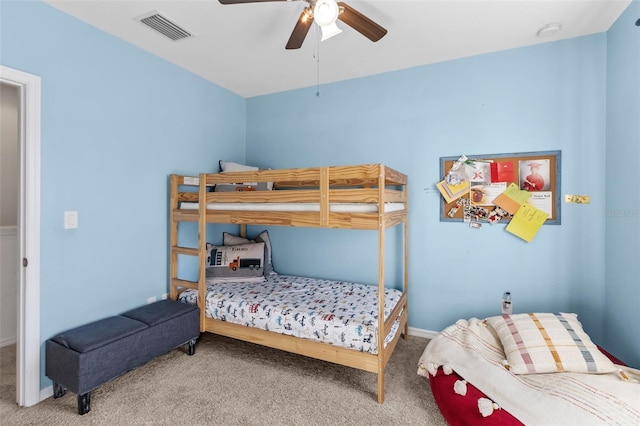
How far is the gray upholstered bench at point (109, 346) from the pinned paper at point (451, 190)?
2445mm

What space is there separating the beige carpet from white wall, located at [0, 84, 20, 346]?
279 mm

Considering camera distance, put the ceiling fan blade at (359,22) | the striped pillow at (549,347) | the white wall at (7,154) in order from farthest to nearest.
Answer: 1. the white wall at (7,154)
2. the striped pillow at (549,347)
3. the ceiling fan blade at (359,22)

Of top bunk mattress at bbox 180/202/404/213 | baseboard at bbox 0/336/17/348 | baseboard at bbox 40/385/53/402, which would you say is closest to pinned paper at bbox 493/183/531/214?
top bunk mattress at bbox 180/202/404/213

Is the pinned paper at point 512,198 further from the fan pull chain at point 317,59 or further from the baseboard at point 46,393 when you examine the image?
the baseboard at point 46,393

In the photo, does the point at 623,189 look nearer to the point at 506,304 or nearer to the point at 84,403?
the point at 506,304

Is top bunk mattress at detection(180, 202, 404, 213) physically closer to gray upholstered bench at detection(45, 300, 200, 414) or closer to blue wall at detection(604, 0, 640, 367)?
gray upholstered bench at detection(45, 300, 200, 414)

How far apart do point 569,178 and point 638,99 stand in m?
0.67

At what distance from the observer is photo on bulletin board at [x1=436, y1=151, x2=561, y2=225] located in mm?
2432

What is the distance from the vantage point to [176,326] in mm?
2344

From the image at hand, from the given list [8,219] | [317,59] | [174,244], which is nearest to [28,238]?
[174,244]

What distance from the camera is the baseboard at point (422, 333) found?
282cm

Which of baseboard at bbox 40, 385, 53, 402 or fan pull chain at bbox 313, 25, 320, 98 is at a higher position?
fan pull chain at bbox 313, 25, 320, 98

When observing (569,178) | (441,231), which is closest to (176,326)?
(441,231)

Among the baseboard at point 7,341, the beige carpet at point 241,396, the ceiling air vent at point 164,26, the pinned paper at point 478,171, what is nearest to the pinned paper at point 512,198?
the pinned paper at point 478,171
